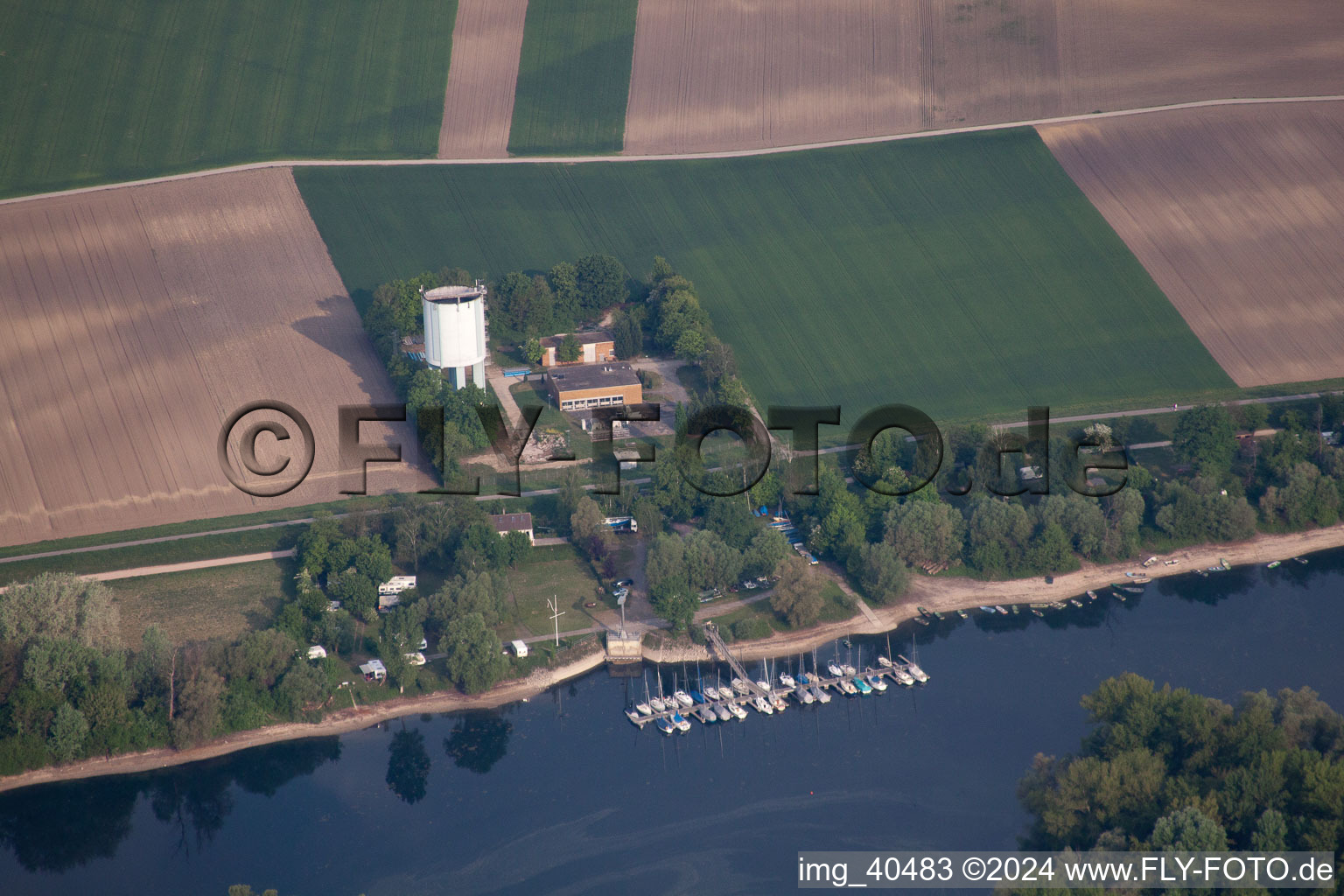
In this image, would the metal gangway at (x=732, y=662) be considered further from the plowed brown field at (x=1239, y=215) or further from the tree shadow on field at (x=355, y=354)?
the plowed brown field at (x=1239, y=215)

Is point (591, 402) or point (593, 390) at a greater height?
point (593, 390)

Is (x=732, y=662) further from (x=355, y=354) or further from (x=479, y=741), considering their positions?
(x=355, y=354)

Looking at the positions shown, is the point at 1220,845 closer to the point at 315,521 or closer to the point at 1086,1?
the point at 315,521

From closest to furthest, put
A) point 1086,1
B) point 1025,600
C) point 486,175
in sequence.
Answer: point 1025,600 < point 486,175 < point 1086,1

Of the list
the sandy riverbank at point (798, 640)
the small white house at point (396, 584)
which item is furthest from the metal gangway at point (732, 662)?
the small white house at point (396, 584)

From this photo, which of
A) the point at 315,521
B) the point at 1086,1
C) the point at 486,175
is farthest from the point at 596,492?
the point at 1086,1

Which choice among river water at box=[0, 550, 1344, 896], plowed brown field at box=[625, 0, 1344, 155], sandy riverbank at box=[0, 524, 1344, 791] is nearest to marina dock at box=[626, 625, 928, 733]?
river water at box=[0, 550, 1344, 896]

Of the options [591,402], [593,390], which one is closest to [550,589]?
[591,402]
